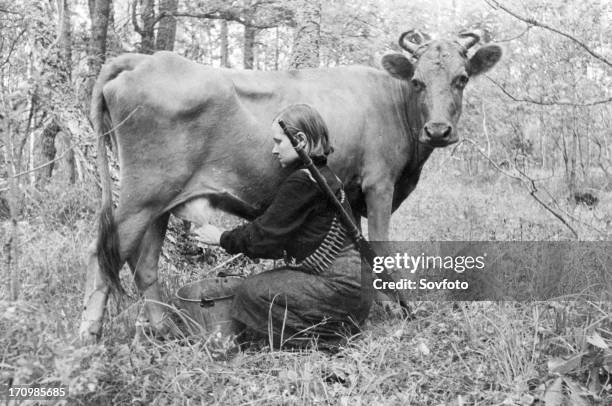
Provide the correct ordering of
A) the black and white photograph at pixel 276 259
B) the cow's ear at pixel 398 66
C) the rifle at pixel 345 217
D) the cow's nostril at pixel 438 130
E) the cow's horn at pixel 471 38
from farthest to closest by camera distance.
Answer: the cow's horn at pixel 471 38 < the cow's ear at pixel 398 66 < the cow's nostril at pixel 438 130 < the rifle at pixel 345 217 < the black and white photograph at pixel 276 259

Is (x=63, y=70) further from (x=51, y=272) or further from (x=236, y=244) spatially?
(x=236, y=244)

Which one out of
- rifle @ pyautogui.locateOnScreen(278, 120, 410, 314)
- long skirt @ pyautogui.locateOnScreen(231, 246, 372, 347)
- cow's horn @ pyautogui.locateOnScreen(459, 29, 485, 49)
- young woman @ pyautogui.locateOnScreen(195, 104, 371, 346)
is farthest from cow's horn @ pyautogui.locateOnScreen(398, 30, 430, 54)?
long skirt @ pyautogui.locateOnScreen(231, 246, 372, 347)

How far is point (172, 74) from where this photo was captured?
4328 millimetres

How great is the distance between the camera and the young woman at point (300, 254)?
397 cm

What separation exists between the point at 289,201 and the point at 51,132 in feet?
18.8

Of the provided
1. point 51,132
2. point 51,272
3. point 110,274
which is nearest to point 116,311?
point 110,274

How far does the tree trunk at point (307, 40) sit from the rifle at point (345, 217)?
2.59m

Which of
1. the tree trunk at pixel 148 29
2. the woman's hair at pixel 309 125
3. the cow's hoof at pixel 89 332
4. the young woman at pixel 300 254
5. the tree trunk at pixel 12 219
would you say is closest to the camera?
the tree trunk at pixel 12 219

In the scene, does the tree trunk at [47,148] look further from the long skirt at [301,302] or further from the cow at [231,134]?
the long skirt at [301,302]

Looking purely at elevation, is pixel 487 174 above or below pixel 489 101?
below

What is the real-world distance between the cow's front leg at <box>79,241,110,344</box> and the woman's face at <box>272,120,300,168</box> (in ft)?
4.52

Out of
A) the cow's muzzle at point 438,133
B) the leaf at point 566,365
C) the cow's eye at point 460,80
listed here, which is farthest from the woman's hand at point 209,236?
the cow's eye at point 460,80

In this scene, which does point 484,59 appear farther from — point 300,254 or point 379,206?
point 300,254

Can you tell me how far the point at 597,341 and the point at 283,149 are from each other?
2233 millimetres
